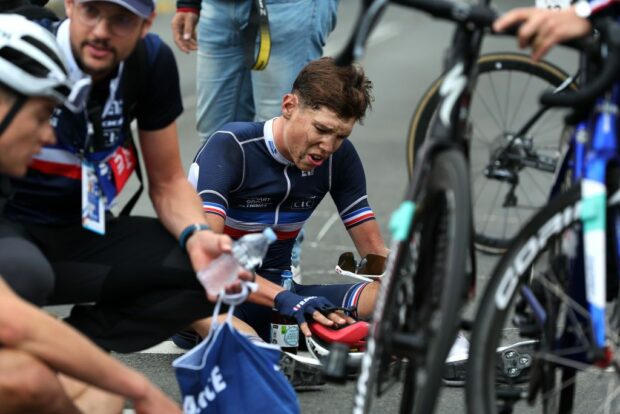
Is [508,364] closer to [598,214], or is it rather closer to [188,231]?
[188,231]

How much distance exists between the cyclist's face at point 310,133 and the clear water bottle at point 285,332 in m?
0.52

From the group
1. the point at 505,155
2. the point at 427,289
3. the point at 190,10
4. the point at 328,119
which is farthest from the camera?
the point at 505,155

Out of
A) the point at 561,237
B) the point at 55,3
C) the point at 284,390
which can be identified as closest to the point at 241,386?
the point at 284,390

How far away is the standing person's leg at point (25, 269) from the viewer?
3.25 m

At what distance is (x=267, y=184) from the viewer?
4.59 metres

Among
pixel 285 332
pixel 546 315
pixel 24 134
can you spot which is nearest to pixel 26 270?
pixel 24 134

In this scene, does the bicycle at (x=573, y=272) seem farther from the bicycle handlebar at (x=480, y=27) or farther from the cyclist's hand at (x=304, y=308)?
the cyclist's hand at (x=304, y=308)

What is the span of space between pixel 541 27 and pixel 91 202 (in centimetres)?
129

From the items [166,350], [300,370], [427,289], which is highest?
[427,289]

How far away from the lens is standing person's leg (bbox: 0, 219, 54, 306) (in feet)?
10.7

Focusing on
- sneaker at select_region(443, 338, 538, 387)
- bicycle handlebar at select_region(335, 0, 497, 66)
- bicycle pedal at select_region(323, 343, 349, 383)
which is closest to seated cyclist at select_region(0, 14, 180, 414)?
bicycle pedal at select_region(323, 343, 349, 383)

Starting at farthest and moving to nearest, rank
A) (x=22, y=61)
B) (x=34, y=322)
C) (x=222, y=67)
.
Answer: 1. (x=222, y=67)
2. (x=22, y=61)
3. (x=34, y=322)

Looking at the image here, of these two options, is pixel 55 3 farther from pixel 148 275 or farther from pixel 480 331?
pixel 480 331

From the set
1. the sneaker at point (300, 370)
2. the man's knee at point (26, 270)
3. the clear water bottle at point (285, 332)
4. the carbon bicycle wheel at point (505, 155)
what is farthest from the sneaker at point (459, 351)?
the man's knee at point (26, 270)
